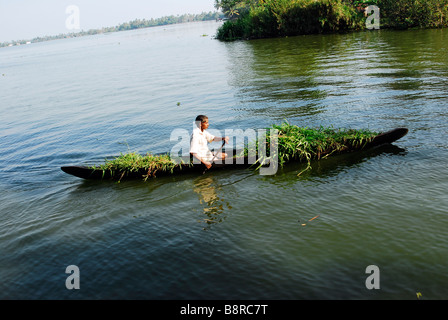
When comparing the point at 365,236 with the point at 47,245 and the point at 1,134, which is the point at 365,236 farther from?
the point at 1,134

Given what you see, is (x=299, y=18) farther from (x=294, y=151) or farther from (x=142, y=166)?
(x=142, y=166)

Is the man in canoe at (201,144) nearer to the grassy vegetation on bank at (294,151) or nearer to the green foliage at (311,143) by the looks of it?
the grassy vegetation on bank at (294,151)

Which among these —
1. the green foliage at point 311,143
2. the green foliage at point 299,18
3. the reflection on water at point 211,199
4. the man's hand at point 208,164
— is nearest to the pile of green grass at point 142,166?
the man's hand at point 208,164

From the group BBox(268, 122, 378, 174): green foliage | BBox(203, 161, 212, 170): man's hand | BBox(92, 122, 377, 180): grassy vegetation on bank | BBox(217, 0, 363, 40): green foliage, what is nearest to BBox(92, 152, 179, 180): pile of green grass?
BBox(92, 122, 377, 180): grassy vegetation on bank

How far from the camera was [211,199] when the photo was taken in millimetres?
7664

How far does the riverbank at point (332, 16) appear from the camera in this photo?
30188mm

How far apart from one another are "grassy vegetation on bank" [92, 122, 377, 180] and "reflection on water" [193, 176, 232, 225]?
2.99 feet

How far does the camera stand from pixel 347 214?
636 centimetres

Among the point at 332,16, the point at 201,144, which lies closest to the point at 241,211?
the point at 201,144

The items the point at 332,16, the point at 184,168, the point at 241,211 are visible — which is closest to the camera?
the point at 241,211

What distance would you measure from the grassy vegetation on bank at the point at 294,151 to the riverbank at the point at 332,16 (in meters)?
27.5

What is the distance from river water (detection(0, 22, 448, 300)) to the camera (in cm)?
504

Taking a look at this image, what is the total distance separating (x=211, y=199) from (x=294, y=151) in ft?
8.18
